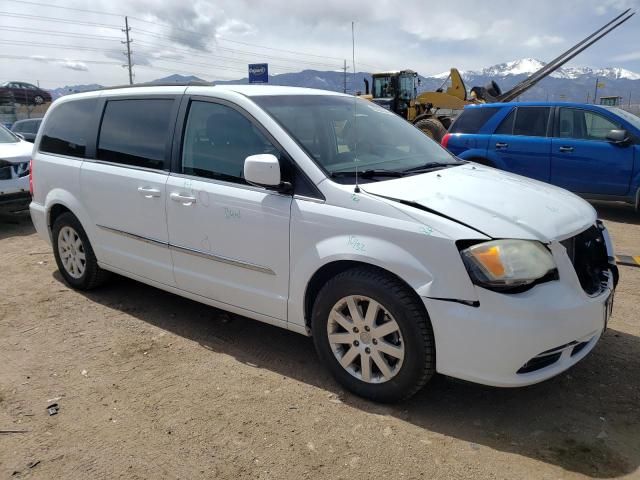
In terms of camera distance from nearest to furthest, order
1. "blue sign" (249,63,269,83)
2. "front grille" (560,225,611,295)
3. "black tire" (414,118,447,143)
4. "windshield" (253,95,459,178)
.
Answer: "front grille" (560,225,611,295), "windshield" (253,95,459,178), "black tire" (414,118,447,143), "blue sign" (249,63,269,83)

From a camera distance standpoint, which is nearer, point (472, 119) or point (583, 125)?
point (583, 125)

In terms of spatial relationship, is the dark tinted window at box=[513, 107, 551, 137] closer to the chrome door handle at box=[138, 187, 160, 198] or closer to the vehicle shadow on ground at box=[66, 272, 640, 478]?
the vehicle shadow on ground at box=[66, 272, 640, 478]

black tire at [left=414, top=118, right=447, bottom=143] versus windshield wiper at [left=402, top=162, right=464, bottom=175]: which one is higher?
black tire at [left=414, top=118, right=447, bottom=143]

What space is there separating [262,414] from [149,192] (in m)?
1.80

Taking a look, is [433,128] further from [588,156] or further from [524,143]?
[588,156]

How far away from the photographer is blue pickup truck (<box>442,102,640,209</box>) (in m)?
7.43

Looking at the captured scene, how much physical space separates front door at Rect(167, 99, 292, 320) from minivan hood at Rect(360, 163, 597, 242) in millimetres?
673

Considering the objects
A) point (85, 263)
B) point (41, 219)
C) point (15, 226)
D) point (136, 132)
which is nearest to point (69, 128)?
point (41, 219)

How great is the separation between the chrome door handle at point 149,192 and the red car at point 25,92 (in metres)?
33.9

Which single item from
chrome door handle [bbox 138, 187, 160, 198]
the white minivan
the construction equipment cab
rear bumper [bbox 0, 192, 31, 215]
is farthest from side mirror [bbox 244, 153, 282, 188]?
the construction equipment cab

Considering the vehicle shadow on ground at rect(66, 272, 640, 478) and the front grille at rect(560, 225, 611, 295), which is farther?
the front grille at rect(560, 225, 611, 295)

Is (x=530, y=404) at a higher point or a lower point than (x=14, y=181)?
lower

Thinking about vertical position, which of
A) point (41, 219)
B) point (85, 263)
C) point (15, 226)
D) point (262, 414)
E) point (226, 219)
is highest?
point (226, 219)

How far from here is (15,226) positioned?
8.04 m
